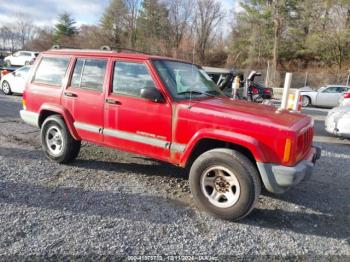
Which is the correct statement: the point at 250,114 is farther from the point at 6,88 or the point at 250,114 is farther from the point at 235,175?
the point at 6,88

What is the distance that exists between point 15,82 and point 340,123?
12.8 meters

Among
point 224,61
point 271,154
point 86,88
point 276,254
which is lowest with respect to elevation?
point 276,254

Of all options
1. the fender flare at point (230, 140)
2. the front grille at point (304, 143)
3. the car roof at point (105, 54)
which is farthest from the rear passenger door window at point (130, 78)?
the front grille at point (304, 143)

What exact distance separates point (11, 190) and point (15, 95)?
11.4 meters

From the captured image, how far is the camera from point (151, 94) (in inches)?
154

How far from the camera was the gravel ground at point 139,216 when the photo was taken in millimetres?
3057

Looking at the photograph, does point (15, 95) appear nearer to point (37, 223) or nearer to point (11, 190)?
point (11, 190)

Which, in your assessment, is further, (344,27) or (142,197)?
(344,27)

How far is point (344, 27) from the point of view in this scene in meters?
29.5

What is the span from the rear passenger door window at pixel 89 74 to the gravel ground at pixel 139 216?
1.37m

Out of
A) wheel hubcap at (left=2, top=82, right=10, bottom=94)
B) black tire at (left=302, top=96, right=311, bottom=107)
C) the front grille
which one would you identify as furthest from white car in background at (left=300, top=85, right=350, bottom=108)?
wheel hubcap at (left=2, top=82, right=10, bottom=94)

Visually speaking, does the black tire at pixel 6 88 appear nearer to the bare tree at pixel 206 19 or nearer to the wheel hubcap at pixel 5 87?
the wheel hubcap at pixel 5 87

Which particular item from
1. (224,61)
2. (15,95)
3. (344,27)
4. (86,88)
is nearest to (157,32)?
(224,61)

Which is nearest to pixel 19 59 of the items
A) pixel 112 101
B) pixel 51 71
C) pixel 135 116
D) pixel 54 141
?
pixel 51 71
